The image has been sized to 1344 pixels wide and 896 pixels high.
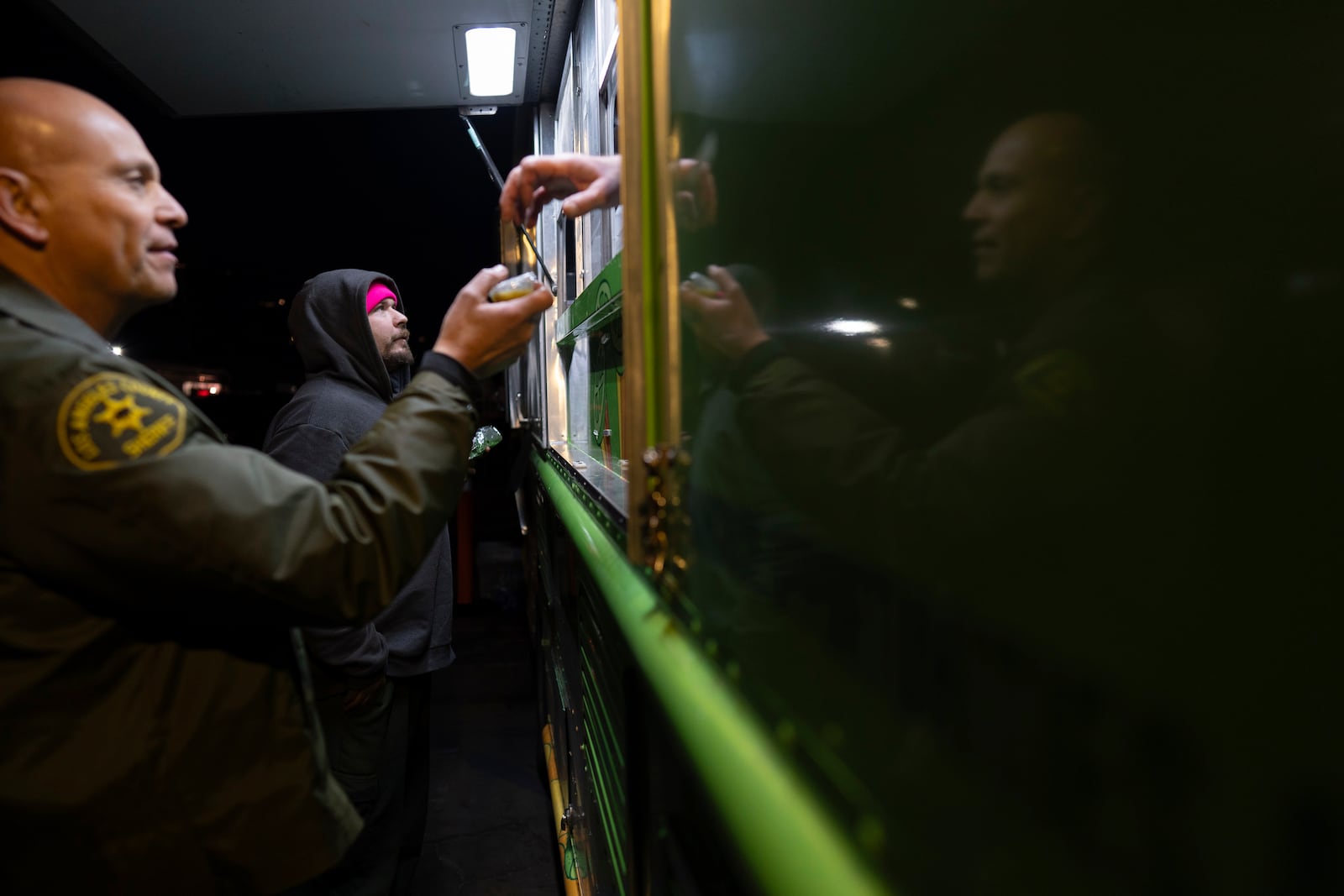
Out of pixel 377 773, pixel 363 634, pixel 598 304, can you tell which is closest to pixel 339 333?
pixel 363 634

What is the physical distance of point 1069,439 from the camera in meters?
0.32

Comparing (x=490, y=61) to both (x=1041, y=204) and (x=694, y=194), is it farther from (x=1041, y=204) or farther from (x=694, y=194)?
(x=1041, y=204)

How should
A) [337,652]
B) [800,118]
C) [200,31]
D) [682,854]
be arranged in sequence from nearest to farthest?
[800,118], [682,854], [337,652], [200,31]

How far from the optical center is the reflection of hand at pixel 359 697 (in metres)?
2.53

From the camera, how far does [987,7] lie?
368mm

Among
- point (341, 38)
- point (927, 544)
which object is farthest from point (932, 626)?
point (341, 38)

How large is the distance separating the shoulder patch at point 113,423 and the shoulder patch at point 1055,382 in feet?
3.27

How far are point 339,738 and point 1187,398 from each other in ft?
9.03

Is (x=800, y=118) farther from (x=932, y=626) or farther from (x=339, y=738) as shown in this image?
(x=339, y=738)

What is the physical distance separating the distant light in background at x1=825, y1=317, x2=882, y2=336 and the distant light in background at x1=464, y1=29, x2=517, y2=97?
3.24 meters

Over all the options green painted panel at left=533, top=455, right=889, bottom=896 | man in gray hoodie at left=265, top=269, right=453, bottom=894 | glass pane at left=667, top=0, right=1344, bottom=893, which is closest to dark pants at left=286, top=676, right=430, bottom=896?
man in gray hoodie at left=265, top=269, right=453, bottom=894

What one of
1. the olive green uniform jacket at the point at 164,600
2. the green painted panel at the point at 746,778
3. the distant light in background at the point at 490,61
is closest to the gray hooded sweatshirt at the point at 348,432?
the distant light in background at the point at 490,61

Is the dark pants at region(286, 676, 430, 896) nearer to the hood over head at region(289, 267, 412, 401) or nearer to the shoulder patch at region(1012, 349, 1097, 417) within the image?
the hood over head at region(289, 267, 412, 401)

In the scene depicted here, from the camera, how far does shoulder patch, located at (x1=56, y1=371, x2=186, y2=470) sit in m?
0.95
